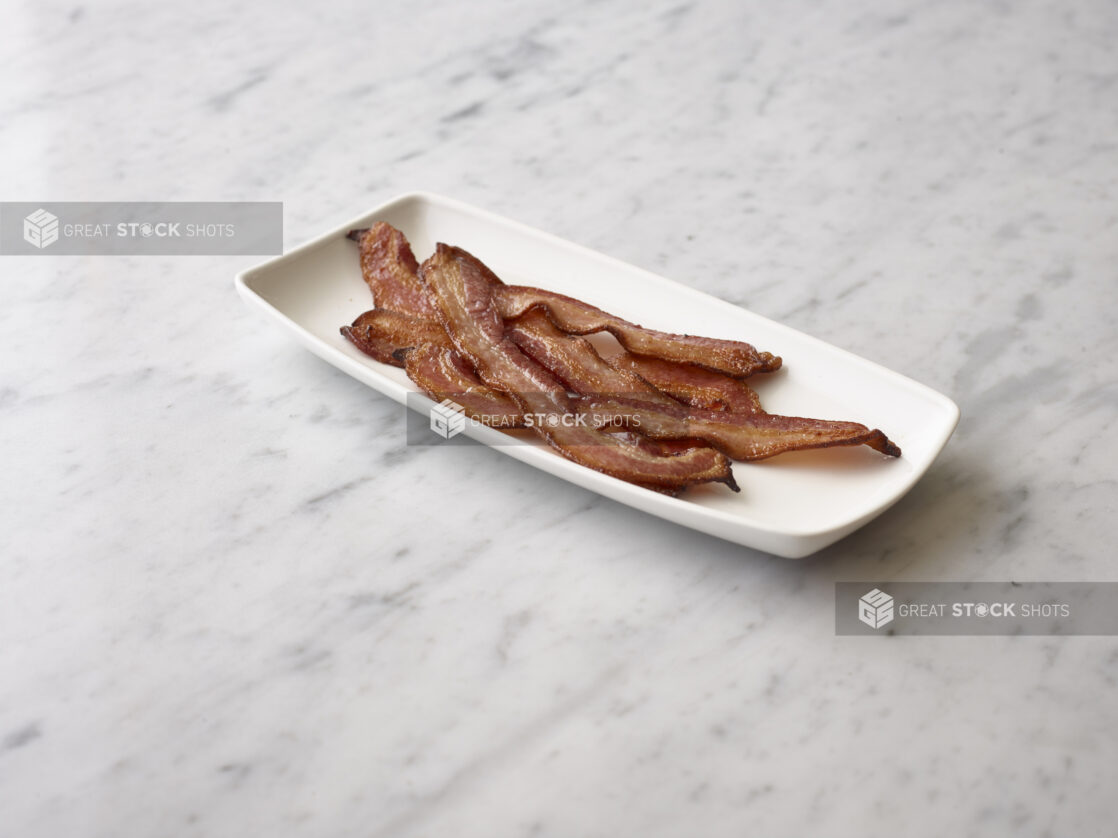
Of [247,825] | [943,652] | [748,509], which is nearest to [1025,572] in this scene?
[943,652]

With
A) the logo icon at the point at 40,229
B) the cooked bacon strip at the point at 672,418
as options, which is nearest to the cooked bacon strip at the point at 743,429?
the cooked bacon strip at the point at 672,418

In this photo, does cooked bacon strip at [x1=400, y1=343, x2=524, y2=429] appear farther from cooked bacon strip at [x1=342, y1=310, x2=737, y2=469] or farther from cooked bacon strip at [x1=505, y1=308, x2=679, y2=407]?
cooked bacon strip at [x1=505, y1=308, x2=679, y2=407]

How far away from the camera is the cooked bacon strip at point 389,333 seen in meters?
1.66

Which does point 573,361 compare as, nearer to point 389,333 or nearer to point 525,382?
point 525,382

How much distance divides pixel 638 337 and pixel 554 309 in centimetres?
15

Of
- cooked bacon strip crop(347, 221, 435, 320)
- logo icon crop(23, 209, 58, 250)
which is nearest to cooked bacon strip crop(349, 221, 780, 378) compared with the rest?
cooked bacon strip crop(347, 221, 435, 320)

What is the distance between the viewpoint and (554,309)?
1.70m

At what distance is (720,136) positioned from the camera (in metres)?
2.46

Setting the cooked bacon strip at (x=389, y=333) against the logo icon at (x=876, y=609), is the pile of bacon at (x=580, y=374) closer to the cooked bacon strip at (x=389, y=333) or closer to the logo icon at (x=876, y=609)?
the cooked bacon strip at (x=389, y=333)

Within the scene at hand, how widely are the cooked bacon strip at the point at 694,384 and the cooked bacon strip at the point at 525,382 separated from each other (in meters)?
0.14

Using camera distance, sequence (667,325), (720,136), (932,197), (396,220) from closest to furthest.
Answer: (667,325)
(396,220)
(932,197)
(720,136)

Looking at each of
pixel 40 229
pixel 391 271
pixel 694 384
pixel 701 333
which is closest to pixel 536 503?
pixel 694 384

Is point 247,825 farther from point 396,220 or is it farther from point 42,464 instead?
point 396,220

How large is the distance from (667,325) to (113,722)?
1.01 meters
